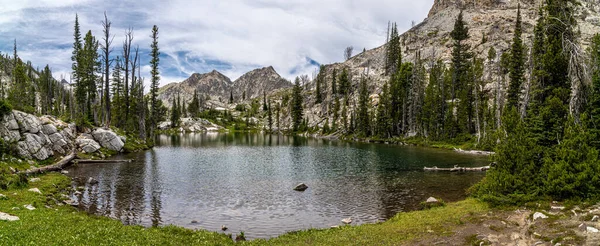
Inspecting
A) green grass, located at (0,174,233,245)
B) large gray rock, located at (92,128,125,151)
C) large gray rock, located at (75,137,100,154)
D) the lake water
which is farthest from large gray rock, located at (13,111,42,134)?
green grass, located at (0,174,233,245)

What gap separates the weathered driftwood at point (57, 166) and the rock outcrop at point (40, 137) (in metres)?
1.37

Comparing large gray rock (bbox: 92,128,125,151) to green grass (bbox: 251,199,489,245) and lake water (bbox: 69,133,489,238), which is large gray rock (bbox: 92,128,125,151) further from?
green grass (bbox: 251,199,489,245)

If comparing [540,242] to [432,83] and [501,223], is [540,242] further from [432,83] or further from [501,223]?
[432,83]

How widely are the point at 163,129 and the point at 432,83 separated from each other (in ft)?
504

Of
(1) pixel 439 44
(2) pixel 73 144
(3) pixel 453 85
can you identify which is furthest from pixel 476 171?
(1) pixel 439 44

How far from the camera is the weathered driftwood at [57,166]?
118 feet

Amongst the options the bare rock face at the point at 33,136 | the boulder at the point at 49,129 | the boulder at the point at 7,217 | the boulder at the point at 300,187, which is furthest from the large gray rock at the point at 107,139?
the boulder at the point at 7,217

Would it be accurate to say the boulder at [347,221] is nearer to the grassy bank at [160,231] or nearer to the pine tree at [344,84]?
the grassy bank at [160,231]

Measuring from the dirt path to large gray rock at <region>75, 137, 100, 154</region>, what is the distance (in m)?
56.0

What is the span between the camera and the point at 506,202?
22750 millimetres

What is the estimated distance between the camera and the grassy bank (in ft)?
48.8

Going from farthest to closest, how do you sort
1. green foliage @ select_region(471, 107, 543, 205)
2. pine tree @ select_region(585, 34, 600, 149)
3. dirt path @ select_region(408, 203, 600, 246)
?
green foliage @ select_region(471, 107, 543, 205), pine tree @ select_region(585, 34, 600, 149), dirt path @ select_region(408, 203, 600, 246)

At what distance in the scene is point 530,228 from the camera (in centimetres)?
1756

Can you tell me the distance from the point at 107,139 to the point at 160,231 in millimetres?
51848
